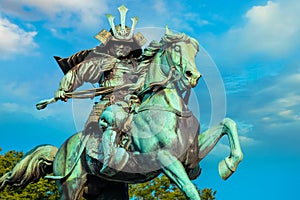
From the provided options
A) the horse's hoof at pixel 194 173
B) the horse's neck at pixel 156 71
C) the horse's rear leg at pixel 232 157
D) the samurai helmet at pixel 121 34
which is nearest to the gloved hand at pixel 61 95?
the samurai helmet at pixel 121 34

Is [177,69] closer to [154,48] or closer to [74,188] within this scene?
[154,48]

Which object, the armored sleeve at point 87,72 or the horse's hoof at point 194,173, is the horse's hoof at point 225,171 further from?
the armored sleeve at point 87,72

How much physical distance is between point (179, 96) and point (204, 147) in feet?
2.40

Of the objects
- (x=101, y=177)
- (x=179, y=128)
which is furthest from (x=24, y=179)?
(x=179, y=128)

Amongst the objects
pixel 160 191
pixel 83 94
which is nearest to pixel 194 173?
pixel 83 94

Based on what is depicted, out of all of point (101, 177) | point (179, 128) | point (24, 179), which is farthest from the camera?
point (24, 179)

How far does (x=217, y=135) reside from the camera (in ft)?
21.8

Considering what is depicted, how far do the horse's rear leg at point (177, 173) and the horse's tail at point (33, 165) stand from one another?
2181 mm

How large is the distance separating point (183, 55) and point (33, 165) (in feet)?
9.71

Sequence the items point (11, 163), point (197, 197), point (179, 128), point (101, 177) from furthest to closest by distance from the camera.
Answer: point (11, 163) < point (101, 177) < point (179, 128) < point (197, 197)

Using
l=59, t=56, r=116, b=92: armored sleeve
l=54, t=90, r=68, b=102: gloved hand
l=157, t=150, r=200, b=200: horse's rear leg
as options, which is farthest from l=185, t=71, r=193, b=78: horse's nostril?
l=54, t=90, r=68, b=102: gloved hand

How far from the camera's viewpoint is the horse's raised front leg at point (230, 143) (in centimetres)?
636

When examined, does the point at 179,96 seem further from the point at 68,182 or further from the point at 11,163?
the point at 11,163

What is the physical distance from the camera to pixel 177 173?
6230mm
